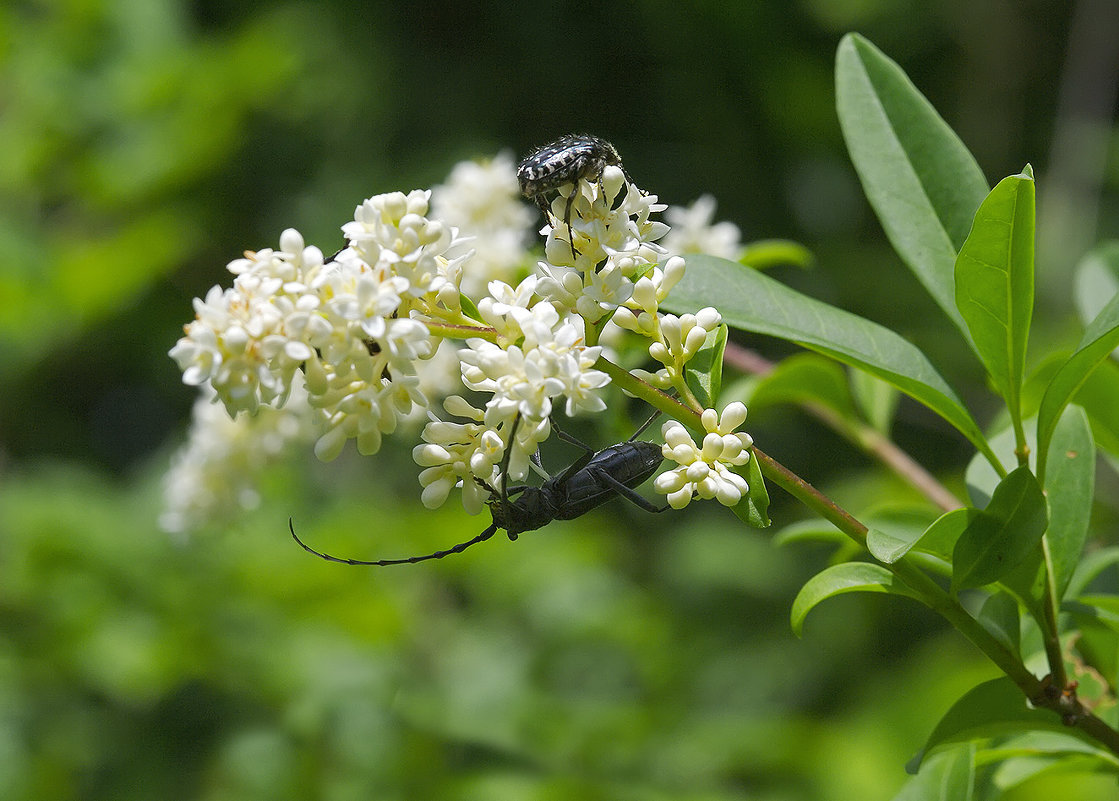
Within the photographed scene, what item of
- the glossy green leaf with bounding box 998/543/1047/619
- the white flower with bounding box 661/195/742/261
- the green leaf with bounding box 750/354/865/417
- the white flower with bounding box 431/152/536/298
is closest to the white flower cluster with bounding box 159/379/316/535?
the white flower with bounding box 431/152/536/298

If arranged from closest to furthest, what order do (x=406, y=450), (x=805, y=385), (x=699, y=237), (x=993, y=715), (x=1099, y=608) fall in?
1. (x=993, y=715)
2. (x=1099, y=608)
3. (x=805, y=385)
4. (x=699, y=237)
5. (x=406, y=450)

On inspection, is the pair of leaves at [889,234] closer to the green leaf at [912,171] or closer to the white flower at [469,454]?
the green leaf at [912,171]

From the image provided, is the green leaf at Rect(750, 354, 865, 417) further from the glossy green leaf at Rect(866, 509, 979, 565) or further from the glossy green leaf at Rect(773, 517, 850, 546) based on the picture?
the glossy green leaf at Rect(866, 509, 979, 565)

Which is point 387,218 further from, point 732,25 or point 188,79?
point 732,25

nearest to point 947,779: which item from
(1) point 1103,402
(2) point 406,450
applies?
(1) point 1103,402

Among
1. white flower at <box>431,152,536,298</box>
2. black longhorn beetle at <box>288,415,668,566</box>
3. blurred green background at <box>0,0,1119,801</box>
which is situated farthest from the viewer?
blurred green background at <box>0,0,1119,801</box>

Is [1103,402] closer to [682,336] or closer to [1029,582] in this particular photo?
[1029,582]

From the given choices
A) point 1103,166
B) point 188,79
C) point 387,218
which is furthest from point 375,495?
point 1103,166
